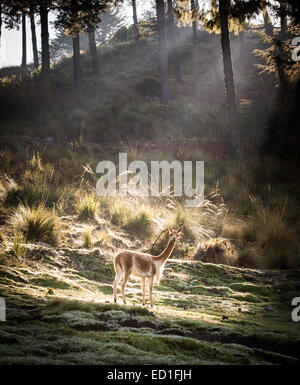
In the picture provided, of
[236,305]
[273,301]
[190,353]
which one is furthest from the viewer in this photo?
[273,301]

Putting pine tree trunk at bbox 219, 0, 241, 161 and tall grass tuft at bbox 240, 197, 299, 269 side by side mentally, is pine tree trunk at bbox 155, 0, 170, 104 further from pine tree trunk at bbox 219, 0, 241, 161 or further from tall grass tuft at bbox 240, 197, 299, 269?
tall grass tuft at bbox 240, 197, 299, 269

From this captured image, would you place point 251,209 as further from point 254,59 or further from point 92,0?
point 254,59

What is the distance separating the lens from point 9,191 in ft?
30.4

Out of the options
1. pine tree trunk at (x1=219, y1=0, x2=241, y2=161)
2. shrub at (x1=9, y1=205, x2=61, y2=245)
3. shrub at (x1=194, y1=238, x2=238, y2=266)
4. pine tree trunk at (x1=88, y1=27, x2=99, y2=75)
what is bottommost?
shrub at (x1=194, y1=238, x2=238, y2=266)

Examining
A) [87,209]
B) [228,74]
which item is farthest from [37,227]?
[228,74]

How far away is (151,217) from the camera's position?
911 cm

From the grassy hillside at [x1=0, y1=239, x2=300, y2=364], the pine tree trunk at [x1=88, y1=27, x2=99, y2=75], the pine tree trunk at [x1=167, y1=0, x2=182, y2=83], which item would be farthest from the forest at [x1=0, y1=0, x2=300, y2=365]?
the pine tree trunk at [x1=167, y1=0, x2=182, y2=83]

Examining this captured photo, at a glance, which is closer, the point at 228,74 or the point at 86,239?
the point at 86,239

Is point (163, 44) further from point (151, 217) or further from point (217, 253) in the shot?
point (217, 253)

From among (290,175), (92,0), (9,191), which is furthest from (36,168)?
(92,0)

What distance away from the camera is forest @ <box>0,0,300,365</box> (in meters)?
3.23

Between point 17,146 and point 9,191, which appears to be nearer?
point 9,191

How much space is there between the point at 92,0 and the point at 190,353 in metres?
20.5
